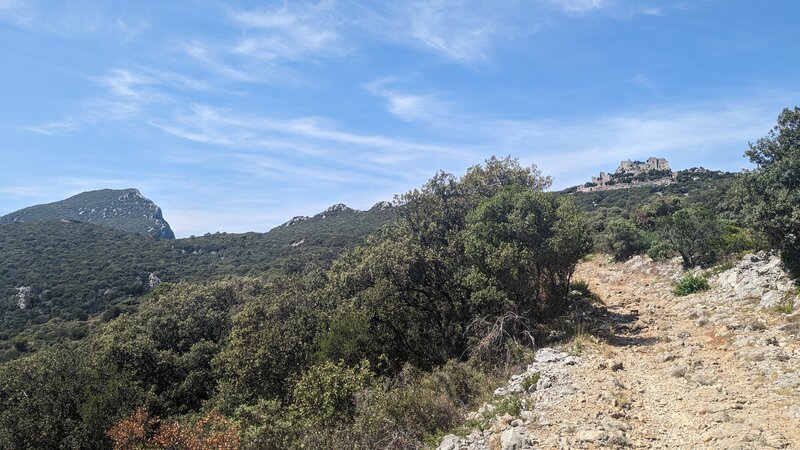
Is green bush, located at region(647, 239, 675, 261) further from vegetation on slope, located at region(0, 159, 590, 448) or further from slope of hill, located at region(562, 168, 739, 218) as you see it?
slope of hill, located at region(562, 168, 739, 218)

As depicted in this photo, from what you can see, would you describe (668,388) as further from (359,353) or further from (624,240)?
(624,240)

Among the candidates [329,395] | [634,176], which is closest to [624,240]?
[329,395]

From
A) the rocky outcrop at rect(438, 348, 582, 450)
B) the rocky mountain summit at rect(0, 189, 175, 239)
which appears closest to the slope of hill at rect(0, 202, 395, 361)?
the rocky outcrop at rect(438, 348, 582, 450)

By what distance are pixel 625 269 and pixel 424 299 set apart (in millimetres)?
19090

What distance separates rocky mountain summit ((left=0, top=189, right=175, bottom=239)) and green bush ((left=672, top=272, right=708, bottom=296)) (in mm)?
143655

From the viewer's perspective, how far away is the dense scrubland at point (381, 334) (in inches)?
535

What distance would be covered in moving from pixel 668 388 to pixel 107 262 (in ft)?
308

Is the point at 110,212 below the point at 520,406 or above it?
above

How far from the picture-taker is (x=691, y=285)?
2212 cm

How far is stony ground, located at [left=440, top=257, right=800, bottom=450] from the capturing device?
360 inches

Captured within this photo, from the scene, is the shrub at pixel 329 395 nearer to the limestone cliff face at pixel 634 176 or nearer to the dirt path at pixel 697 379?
the dirt path at pixel 697 379

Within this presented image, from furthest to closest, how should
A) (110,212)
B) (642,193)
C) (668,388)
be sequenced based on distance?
(110,212)
(642,193)
(668,388)

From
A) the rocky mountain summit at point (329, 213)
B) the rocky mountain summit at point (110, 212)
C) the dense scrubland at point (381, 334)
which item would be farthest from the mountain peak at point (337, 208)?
the dense scrubland at point (381, 334)

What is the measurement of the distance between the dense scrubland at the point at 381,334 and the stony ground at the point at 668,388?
191cm
